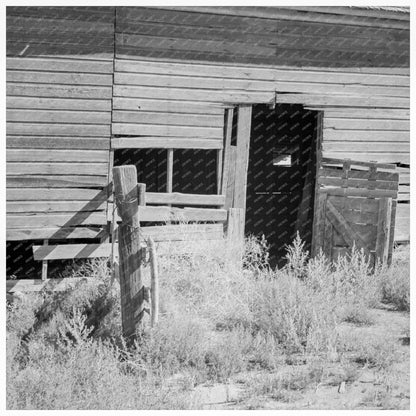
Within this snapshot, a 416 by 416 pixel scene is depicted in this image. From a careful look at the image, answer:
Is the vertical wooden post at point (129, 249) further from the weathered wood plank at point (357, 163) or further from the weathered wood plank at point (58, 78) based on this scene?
the weathered wood plank at point (357, 163)

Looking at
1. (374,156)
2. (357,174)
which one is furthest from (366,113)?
(357,174)

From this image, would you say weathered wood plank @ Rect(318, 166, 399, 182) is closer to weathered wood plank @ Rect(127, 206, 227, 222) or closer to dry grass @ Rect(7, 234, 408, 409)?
dry grass @ Rect(7, 234, 408, 409)

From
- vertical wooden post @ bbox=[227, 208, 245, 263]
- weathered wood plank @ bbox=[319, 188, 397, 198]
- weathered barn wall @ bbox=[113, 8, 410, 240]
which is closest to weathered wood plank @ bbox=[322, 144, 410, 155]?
weathered barn wall @ bbox=[113, 8, 410, 240]

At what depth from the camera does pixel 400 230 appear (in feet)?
35.7

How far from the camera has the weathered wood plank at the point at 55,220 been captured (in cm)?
902

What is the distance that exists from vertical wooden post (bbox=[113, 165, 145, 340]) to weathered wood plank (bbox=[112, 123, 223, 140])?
3268mm

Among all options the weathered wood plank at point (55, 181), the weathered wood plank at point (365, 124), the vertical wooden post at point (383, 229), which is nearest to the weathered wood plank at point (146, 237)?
the weathered wood plank at point (55, 181)

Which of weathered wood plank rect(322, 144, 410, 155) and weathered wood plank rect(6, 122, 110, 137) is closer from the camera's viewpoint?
weathered wood plank rect(6, 122, 110, 137)

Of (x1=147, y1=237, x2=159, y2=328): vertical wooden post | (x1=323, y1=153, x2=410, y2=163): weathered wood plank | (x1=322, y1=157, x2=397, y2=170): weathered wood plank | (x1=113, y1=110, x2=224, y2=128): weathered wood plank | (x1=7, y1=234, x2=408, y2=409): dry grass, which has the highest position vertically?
(x1=113, y1=110, x2=224, y2=128): weathered wood plank

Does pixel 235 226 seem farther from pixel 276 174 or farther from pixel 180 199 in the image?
pixel 276 174

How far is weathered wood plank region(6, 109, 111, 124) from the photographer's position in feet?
29.3

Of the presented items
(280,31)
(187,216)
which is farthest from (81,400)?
(280,31)

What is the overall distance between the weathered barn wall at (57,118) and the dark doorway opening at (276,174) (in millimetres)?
4601

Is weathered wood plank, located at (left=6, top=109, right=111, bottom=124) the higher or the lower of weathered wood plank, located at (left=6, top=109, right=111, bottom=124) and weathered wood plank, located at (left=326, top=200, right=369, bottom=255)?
the higher
